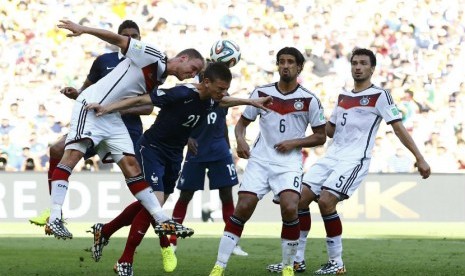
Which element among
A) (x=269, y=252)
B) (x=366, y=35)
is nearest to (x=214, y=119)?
(x=269, y=252)

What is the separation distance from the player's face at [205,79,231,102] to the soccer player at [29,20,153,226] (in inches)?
41.1

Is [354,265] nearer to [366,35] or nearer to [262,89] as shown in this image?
[262,89]

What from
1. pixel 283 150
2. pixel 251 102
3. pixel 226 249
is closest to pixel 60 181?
pixel 226 249

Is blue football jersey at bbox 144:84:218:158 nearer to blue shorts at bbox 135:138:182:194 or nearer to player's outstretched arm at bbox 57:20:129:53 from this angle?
blue shorts at bbox 135:138:182:194

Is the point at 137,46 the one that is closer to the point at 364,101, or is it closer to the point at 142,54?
the point at 142,54

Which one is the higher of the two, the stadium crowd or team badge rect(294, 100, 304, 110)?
the stadium crowd

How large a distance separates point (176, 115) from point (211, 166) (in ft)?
10.6

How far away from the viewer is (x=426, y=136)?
20.4 m

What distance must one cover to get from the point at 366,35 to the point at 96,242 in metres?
13.7

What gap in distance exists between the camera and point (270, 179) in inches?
365

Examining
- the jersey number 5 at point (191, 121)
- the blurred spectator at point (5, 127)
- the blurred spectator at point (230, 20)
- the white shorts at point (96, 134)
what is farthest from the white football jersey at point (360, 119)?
the blurred spectator at point (230, 20)

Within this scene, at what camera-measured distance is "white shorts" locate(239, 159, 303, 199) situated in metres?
9.14

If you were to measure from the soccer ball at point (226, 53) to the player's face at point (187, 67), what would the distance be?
1.98m

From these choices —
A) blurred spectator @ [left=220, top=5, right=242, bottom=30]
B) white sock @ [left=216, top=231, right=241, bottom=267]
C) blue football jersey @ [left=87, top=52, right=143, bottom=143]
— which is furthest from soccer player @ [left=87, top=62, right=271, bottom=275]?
blurred spectator @ [left=220, top=5, right=242, bottom=30]
